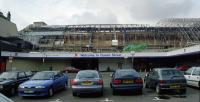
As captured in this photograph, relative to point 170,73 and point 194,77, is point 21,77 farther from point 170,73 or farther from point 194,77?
point 194,77

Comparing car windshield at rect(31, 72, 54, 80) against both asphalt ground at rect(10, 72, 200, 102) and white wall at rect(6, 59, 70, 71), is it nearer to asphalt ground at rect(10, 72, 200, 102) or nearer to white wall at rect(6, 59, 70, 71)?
asphalt ground at rect(10, 72, 200, 102)

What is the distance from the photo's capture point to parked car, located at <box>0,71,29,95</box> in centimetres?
1783

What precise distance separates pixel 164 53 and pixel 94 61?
1458 cm

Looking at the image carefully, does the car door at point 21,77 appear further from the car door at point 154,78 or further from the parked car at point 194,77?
the parked car at point 194,77

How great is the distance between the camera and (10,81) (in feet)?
61.2

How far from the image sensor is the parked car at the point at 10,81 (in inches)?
702

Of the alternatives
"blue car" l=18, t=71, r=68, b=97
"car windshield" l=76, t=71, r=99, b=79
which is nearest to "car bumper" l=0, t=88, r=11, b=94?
"blue car" l=18, t=71, r=68, b=97

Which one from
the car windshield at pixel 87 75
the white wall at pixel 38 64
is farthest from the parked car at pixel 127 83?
the white wall at pixel 38 64

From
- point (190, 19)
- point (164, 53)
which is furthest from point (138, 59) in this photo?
point (190, 19)

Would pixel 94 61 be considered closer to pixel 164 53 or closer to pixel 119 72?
pixel 164 53

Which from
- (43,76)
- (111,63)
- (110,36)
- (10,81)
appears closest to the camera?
(10,81)

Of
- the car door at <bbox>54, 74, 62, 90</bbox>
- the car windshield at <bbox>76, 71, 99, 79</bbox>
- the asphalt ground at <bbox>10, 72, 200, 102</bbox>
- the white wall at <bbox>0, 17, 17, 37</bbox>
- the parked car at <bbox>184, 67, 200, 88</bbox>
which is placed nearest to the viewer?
the asphalt ground at <bbox>10, 72, 200, 102</bbox>


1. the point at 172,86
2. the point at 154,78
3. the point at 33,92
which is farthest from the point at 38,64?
the point at 172,86

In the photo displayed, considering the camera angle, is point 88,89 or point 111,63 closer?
point 88,89
